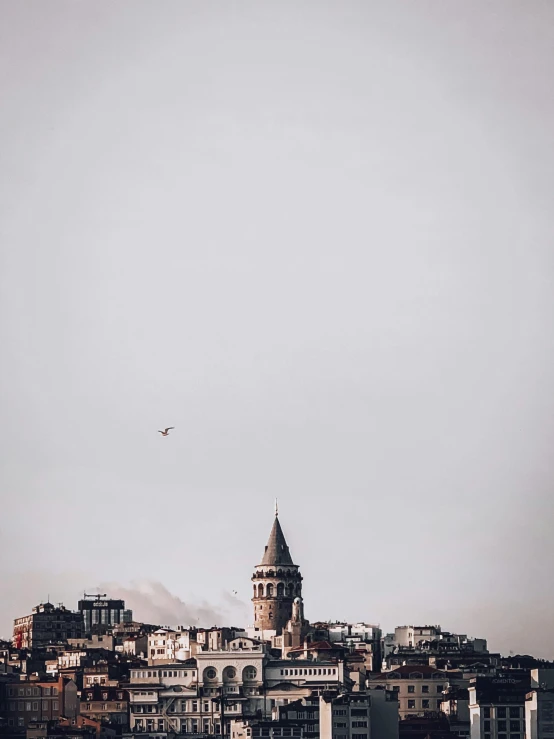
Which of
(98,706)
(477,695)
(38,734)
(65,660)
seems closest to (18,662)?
(65,660)

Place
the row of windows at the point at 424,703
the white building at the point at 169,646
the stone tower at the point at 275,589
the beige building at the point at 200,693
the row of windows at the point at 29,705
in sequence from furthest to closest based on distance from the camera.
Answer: the stone tower at the point at 275,589 < the white building at the point at 169,646 < the row of windows at the point at 424,703 < the row of windows at the point at 29,705 < the beige building at the point at 200,693

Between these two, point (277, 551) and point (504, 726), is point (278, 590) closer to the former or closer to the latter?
point (277, 551)

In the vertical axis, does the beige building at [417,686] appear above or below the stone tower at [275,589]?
below

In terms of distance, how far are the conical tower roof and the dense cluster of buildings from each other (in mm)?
144

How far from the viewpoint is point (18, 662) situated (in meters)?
138

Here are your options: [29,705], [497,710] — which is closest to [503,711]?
[497,710]

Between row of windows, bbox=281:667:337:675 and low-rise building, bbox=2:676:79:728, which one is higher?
row of windows, bbox=281:667:337:675

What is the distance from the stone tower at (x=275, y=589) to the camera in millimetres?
153000

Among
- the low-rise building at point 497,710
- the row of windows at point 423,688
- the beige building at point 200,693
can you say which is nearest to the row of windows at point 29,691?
the beige building at point 200,693

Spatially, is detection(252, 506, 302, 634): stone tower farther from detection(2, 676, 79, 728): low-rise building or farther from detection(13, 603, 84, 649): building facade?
detection(2, 676, 79, 728): low-rise building

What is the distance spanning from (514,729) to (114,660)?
1412 inches

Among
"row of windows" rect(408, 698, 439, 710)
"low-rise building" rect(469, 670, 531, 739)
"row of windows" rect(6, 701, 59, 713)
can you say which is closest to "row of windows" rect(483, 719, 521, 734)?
"low-rise building" rect(469, 670, 531, 739)

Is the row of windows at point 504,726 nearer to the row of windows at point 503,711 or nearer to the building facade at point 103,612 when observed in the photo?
the row of windows at point 503,711

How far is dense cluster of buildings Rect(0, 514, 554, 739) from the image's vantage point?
→ 4326 inches
